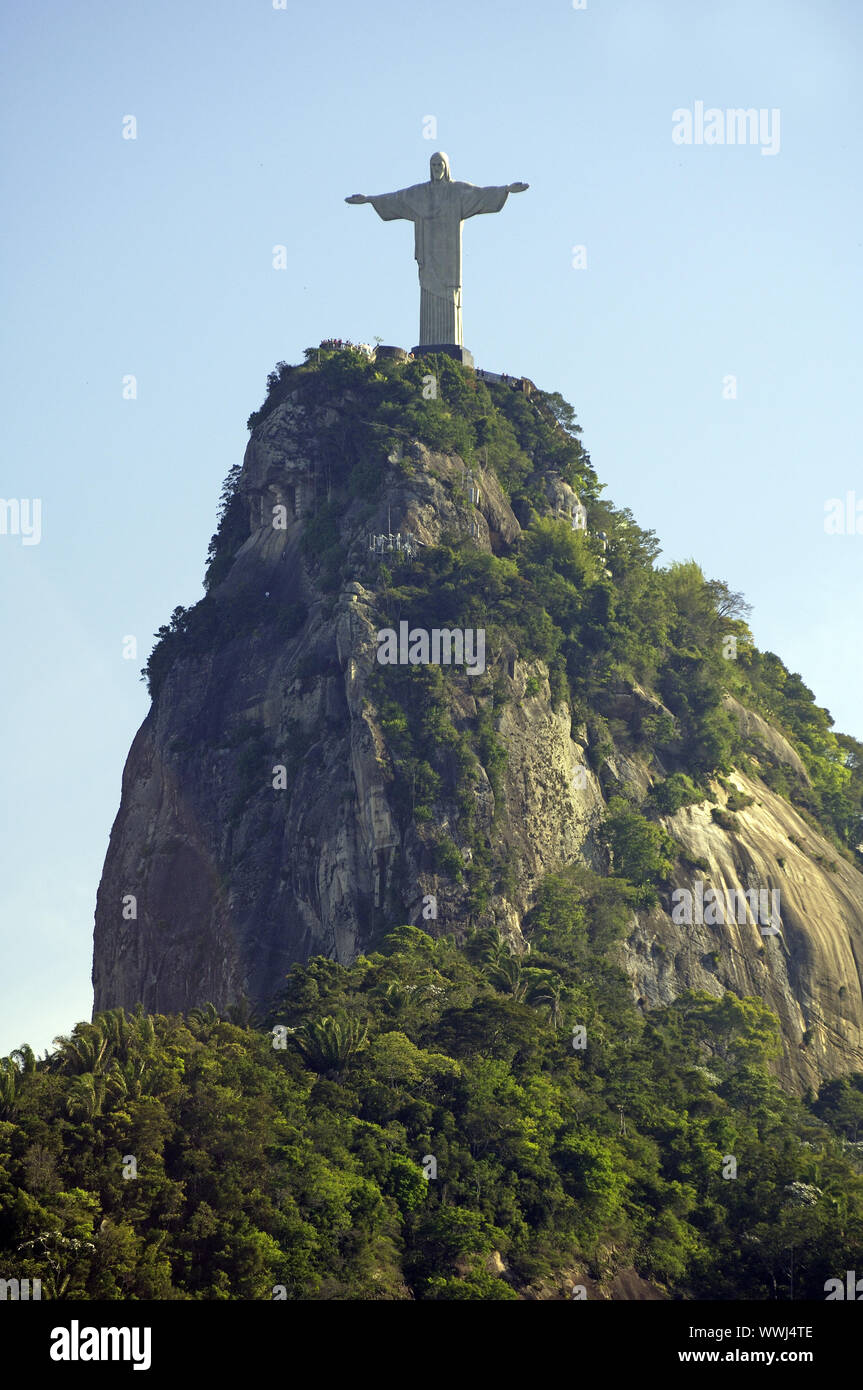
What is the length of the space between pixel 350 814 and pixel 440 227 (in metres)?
25.9

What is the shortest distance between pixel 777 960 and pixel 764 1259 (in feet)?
79.7

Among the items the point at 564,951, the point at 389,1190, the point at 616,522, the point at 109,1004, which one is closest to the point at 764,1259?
the point at 389,1190

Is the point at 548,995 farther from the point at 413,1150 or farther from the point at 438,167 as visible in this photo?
the point at 438,167

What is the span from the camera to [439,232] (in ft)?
292

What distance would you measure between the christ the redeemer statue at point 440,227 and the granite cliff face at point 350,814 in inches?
218

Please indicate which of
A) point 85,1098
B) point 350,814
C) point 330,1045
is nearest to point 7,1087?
point 85,1098

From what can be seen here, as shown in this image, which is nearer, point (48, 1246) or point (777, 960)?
point (48, 1246)

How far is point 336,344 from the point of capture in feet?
295

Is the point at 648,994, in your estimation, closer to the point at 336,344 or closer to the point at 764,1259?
the point at 764,1259

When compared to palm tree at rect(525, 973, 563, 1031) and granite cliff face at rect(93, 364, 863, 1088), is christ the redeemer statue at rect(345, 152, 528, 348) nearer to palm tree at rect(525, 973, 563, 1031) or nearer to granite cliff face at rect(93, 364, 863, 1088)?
granite cliff face at rect(93, 364, 863, 1088)

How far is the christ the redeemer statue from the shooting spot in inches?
3492
